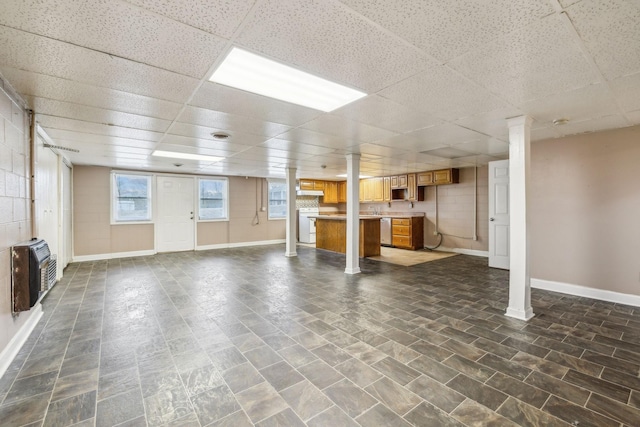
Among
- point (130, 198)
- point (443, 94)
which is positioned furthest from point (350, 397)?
point (130, 198)

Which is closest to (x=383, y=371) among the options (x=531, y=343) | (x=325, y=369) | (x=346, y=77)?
(x=325, y=369)

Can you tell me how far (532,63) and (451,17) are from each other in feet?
2.94

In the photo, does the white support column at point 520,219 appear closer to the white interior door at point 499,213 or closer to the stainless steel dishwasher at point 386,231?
the white interior door at point 499,213

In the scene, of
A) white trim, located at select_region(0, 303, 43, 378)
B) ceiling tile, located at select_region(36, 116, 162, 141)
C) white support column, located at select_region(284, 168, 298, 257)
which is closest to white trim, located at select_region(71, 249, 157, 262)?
white support column, located at select_region(284, 168, 298, 257)

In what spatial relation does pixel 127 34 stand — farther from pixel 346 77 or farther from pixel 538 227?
pixel 538 227

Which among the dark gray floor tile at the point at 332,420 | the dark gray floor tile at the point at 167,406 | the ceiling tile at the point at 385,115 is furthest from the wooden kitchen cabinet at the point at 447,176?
the dark gray floor tile at the point at 167,406

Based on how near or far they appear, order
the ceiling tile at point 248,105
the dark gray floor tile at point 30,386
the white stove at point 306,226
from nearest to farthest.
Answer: the dark gray floor tile at point 30,386 → the ceiling tile at point 248,105 → the white stove at point 306,226

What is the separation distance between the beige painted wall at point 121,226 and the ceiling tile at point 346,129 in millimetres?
5447

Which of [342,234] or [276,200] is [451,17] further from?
[276,200]

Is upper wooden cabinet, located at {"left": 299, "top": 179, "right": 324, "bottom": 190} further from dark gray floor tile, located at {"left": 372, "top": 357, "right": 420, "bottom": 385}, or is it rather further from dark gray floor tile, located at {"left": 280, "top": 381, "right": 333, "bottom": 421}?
dark gray floor tile, located at {"left": 280, "top": 381, "right": 333, "bottom": 421}

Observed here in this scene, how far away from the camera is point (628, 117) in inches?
121

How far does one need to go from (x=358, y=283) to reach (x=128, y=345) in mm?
2998

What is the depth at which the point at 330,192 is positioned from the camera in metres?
10.2

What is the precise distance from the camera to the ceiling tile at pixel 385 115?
2.64 metres
